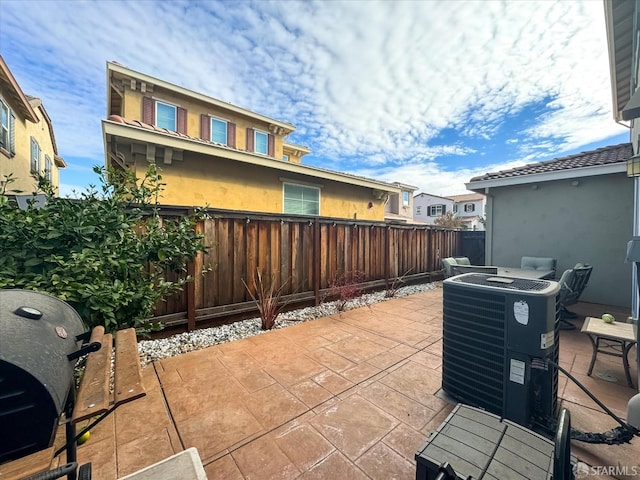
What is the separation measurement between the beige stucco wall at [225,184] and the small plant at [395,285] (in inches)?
149

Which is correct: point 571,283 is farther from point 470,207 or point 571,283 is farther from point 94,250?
point 470,207

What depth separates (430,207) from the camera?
31.2 metres

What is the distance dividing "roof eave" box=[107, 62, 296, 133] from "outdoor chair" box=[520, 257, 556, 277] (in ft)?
33.9

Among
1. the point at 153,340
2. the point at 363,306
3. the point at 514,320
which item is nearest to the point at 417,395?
the point at 514,320

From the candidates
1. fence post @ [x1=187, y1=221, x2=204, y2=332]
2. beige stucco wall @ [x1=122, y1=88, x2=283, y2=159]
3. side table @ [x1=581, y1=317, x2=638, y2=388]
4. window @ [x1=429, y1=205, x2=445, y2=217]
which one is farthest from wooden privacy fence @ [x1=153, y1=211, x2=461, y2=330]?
window @ [x1=429, y1=205, x2=445, y2=217]

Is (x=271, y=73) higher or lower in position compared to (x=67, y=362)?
higher

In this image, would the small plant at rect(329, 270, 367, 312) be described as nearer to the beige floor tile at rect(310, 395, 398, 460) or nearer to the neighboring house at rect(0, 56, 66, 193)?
the beige floor tile at rect(310, 395, 398, 460)

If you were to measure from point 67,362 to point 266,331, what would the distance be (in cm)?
289

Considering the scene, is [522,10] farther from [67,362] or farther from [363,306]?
[67,362]

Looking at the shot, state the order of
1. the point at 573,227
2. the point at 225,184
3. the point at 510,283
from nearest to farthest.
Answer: the point at 510,283 < the point at 573,227 < the point at 225,184

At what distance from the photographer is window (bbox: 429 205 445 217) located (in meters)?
30.5

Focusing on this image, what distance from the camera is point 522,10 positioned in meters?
4.25

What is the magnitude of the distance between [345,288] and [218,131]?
8669mm

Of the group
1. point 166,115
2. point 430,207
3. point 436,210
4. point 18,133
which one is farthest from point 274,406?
Answer: point 430,207
